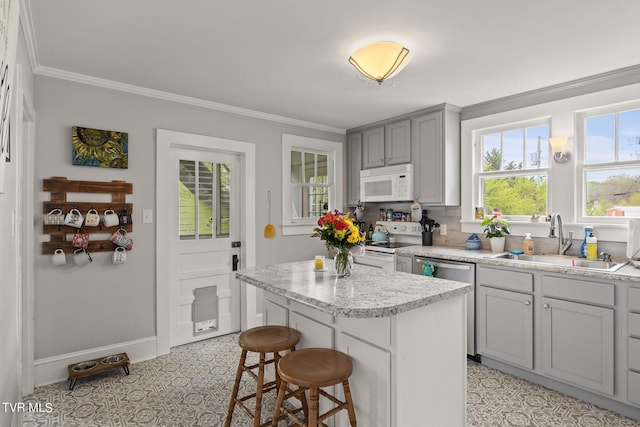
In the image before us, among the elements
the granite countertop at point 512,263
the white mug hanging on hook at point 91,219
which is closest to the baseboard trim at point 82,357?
the white mug hanging on hook at point 91,219

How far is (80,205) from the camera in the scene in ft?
9.48

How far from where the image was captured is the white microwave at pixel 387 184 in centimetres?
408

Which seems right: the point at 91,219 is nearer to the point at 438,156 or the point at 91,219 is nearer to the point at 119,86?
the point at 119,86

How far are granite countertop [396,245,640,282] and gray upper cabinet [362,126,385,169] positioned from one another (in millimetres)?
1237

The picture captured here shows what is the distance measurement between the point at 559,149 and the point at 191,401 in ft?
11.7

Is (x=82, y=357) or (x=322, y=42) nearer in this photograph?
(x=322, y=42)

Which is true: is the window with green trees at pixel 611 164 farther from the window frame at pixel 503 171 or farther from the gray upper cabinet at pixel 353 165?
the gray upper cabinet at pixel 353 165

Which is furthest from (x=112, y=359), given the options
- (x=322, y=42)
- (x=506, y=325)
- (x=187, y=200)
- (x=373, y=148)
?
(x=373, y=148)

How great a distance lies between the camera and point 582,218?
10.2 feet

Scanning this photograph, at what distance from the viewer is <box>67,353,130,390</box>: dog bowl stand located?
269 centimetres

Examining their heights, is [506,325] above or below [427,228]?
below

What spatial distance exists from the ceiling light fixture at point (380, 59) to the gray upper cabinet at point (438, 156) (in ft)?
4.93

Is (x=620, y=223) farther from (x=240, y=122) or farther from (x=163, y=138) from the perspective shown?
(x=163, y=138)

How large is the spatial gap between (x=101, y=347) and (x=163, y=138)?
187cm
